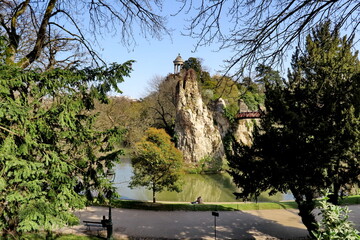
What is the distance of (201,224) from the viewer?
13.8m

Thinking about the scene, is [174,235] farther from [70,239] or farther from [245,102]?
[245,102]

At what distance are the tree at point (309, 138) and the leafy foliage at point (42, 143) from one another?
6316mm

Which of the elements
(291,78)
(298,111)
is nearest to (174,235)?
(298,111)

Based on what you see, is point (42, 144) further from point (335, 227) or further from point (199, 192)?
point (199, 192)

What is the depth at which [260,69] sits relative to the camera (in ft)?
15.1

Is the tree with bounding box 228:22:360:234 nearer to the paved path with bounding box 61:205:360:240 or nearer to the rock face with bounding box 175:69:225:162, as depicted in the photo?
the paved path with bounding box 61:205:360:240

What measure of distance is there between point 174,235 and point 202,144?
774 inches

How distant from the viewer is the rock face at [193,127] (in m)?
31.2

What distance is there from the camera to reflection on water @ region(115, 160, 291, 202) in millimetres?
20781

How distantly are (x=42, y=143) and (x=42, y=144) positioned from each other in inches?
2.5

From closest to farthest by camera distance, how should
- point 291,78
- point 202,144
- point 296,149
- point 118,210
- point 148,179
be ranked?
1. point 296,149
2. point 291,78
3. point 118,210
4. point 148,179
5. point 202,144

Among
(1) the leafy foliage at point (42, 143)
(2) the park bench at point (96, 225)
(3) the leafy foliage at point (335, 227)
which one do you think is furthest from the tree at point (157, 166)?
(3) the leafy foliage at point (335, 227)

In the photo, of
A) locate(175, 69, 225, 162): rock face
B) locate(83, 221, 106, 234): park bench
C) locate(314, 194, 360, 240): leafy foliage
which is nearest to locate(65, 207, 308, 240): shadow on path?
locate(83, 221, 106, 234): park bench

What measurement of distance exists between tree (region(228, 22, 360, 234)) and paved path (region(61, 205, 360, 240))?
7.63ft
